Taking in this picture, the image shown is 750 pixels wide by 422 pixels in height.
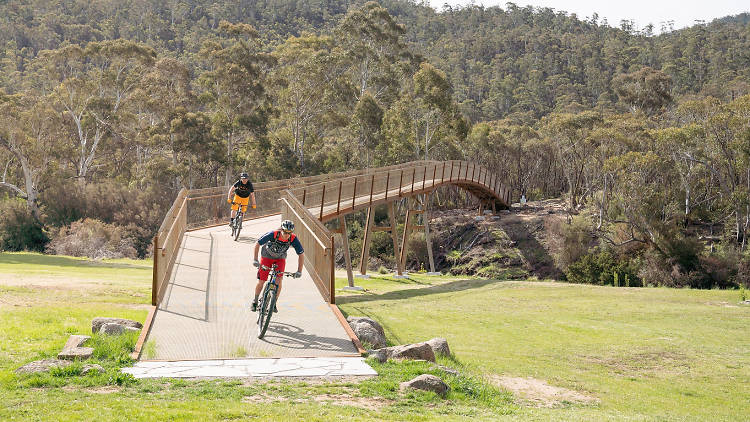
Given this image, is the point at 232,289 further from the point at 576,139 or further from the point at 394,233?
the point at 576,139

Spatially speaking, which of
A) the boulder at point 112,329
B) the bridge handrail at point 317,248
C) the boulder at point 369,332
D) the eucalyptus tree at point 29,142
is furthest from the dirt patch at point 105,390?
the eucalyptus tree at point 29,142

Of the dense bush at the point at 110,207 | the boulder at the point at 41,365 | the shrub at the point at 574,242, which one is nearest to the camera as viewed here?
the boulder at the point at 41,365

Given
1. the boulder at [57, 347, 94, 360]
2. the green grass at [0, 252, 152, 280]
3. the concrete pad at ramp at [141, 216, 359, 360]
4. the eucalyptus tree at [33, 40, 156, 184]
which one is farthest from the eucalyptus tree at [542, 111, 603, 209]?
the boulder at [57, 347, 94, 360]

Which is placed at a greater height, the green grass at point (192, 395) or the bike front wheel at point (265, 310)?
the bike front wheel at point (265, 310)

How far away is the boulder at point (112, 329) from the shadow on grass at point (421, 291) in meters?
11.0

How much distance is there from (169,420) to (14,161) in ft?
150

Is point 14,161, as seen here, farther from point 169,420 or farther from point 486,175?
point 169,420

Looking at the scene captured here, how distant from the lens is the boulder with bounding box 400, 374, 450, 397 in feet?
29.4

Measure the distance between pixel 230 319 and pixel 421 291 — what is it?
615 inches

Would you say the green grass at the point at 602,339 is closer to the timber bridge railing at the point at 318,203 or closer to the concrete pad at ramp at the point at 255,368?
the concrete pad at ramp at the point at 255,368

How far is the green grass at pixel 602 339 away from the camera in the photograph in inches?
453

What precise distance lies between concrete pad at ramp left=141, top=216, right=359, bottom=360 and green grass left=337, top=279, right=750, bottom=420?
8.03 feet

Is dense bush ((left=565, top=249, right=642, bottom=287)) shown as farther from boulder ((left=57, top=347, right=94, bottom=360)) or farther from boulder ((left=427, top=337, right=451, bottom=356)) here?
boulder ((left=57, top=347, right=94, bottom=360))

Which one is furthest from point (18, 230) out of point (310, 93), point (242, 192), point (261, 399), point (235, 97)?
point (261, 399)
